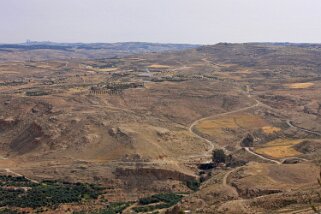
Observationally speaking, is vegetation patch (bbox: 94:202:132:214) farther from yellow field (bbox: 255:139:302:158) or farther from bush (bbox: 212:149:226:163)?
yellow field (bbox: 255:139:302:158)

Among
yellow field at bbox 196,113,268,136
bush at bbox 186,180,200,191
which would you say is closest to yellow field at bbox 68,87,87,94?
yellow field at bbox 196,113,268,136

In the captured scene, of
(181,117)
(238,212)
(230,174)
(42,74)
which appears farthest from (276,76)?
(238,212)

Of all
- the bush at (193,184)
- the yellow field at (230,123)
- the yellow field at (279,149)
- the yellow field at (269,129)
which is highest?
the yellow field at (230,123)

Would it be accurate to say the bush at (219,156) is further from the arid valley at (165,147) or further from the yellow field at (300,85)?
the yellow field at (300,85)

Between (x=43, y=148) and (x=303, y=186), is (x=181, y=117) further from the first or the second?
(x=303, y=186)

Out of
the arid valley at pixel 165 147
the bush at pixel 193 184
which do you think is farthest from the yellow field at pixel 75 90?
the bush at pixel 193 184

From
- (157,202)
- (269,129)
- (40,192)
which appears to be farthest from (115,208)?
(269,129)

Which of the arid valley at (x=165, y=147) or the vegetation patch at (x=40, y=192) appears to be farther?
the vegetation patch at (x=40, y=192)
